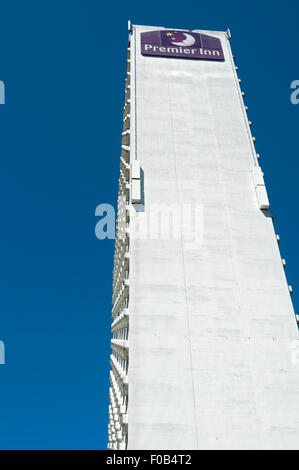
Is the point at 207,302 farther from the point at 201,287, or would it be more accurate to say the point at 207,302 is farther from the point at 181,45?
the point at 181,45

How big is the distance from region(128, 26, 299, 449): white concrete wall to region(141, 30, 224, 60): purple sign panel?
290 inches

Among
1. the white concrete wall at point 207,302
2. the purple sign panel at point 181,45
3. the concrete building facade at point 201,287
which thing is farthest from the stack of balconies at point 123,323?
the purple sign panel at point 181,45

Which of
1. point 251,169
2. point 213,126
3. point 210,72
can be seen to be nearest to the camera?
point 251,169

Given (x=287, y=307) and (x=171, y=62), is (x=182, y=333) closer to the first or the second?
(x=287, y=307)

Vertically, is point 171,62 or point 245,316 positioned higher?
point 171,62

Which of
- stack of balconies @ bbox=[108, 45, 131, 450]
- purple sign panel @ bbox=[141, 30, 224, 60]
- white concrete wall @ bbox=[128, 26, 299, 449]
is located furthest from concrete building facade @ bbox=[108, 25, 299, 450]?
purple sign panel @ bbox=[141, 30, 224, 60]

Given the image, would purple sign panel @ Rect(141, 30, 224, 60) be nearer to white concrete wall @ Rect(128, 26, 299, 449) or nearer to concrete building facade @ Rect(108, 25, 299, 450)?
concrete building facade @ Rect(108, 25, 299, 450)

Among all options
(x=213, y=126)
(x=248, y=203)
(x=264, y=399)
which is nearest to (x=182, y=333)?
(x=264, y=399)

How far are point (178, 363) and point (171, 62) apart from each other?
37483 mm

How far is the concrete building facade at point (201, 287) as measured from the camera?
27531 millimetres

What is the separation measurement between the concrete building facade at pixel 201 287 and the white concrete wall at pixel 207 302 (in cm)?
9

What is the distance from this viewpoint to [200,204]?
123 ft

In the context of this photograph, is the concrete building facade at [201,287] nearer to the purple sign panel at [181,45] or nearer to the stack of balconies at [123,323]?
the stack of balconies at [123,323]

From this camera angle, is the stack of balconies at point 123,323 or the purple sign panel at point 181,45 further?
the purple sign panel at point 181,45
